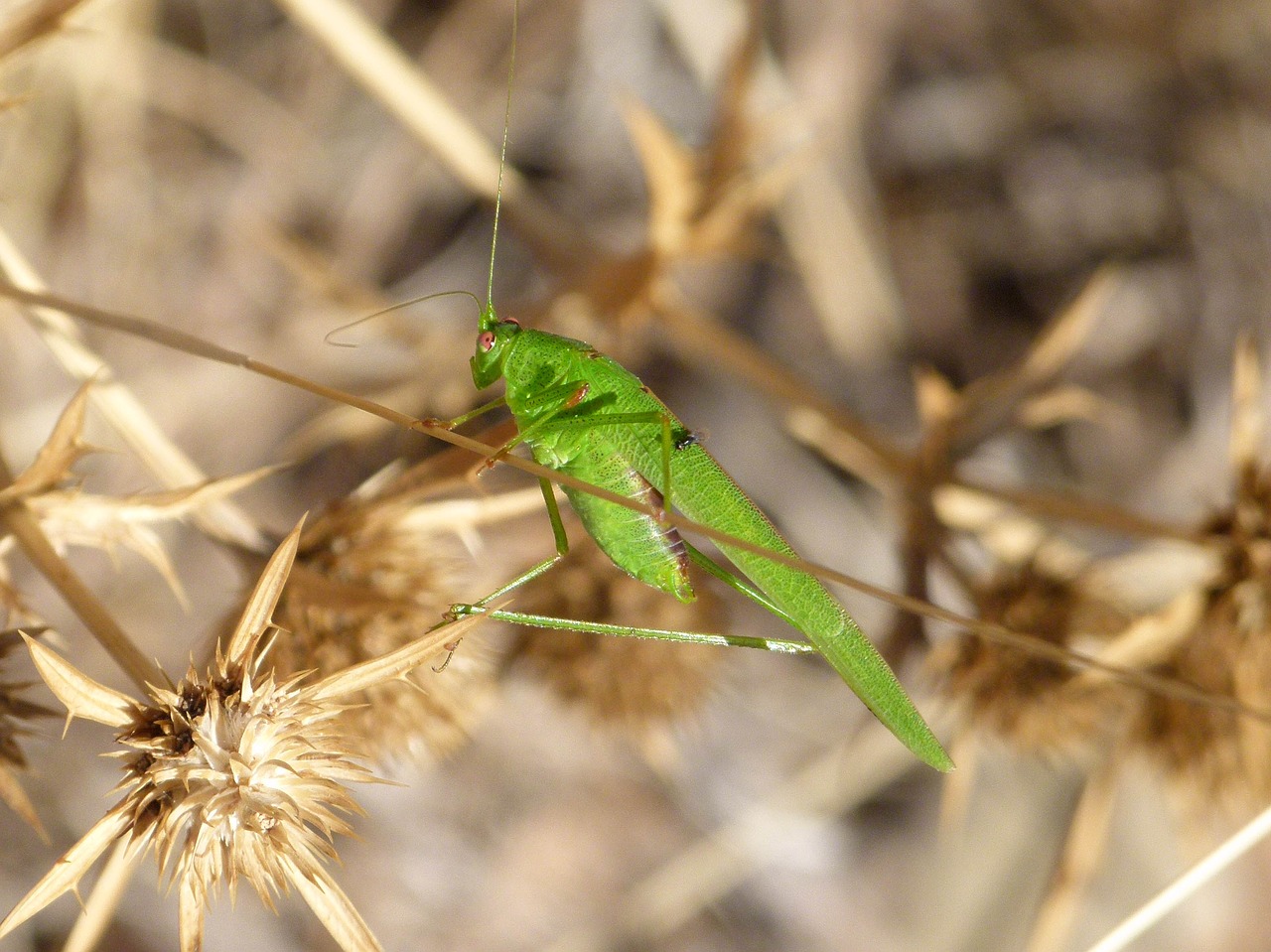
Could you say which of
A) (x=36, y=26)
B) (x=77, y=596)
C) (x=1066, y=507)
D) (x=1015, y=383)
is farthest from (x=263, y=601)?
(x=1015, y=383)

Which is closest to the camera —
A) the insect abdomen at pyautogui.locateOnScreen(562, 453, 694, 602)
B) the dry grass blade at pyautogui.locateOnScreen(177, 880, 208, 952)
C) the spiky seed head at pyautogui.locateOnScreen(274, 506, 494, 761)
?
the dry grass blade at pyautogui.locateOnScreen(177, 880, 208, 952)

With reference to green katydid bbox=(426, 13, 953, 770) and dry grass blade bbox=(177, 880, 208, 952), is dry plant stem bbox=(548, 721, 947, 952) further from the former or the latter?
dry grass blade bbox=(177, 880, 208, 952)

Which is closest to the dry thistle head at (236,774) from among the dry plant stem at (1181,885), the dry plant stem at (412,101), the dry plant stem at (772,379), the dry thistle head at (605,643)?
the dry thistle head at (605,643)

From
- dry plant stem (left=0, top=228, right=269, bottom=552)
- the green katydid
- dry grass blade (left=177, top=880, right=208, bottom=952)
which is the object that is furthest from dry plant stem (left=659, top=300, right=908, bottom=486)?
dry grass blade (left=177, top=880, right=208, bottom=952)

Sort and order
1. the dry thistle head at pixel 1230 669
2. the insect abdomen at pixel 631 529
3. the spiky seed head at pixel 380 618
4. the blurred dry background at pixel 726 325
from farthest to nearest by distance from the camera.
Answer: the blurred dry background at pixel 726 325 → the dry thistle head at pixel 1230 669 → the insect abdomen at pixel 631 529 → the spiky seed head at pixel 380 618

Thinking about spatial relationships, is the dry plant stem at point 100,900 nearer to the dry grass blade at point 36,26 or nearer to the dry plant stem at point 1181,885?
the dry grass blade at point 36,26

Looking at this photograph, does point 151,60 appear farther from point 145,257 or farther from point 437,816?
point 437,816

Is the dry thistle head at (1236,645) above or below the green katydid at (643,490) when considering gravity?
below
